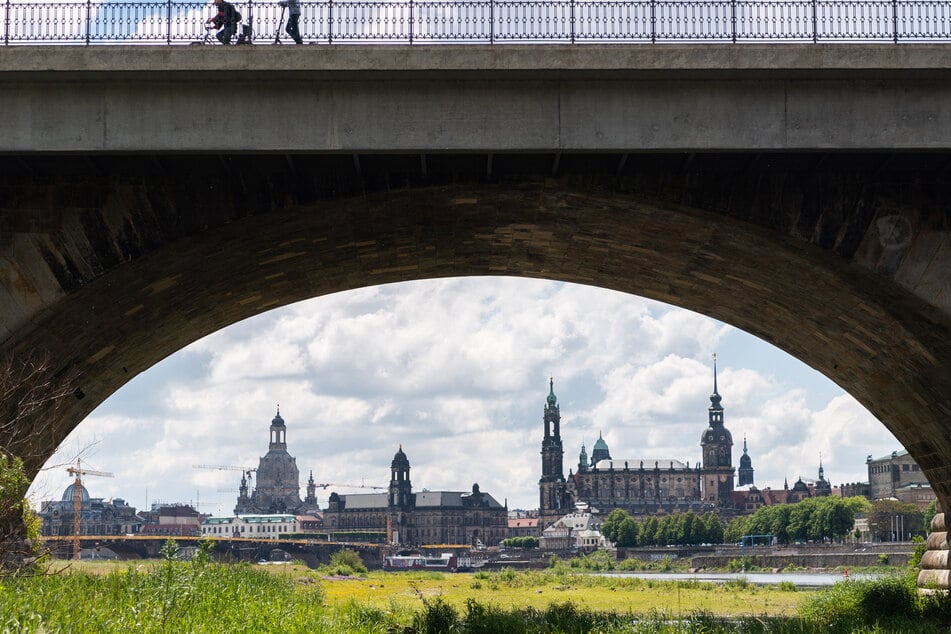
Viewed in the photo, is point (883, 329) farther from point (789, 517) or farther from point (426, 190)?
point (789, 517)

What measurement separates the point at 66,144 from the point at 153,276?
9.67 ft

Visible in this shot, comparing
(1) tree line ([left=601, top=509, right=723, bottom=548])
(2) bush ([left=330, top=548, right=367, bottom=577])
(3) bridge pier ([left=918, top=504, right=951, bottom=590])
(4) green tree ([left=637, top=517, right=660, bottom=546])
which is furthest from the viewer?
(4) green tree ([left=637, top=517, right=660, bottom=546])

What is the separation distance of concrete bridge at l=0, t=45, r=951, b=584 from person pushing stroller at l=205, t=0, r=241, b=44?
134cm

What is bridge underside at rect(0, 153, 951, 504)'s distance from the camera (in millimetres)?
17641

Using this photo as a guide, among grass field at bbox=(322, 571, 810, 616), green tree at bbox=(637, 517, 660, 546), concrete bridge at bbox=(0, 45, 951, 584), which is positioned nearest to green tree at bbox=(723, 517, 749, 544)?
green tree at bbox=(637, 517, 660, 546)

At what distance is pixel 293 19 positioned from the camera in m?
18.1

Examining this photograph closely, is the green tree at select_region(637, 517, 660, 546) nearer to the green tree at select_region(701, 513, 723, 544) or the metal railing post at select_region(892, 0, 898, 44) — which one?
the green tree at select_region(701, 513, 723, 544)

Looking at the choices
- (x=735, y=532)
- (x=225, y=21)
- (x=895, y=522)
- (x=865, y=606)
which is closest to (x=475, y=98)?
(x=225, y=21)

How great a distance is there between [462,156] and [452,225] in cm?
306

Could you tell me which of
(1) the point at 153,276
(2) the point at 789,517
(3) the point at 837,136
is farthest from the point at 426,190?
(2) the point at 789,517

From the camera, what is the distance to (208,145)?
1694 cm

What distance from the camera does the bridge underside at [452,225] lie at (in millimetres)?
17641

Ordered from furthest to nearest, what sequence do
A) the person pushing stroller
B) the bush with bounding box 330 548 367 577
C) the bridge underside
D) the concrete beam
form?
the bush with bounding box 330 548 367 577
the person pushing stroller
the bridge underside
the concrete beam

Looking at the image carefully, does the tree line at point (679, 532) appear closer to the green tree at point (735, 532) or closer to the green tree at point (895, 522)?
the green tree at point (735, 532)
